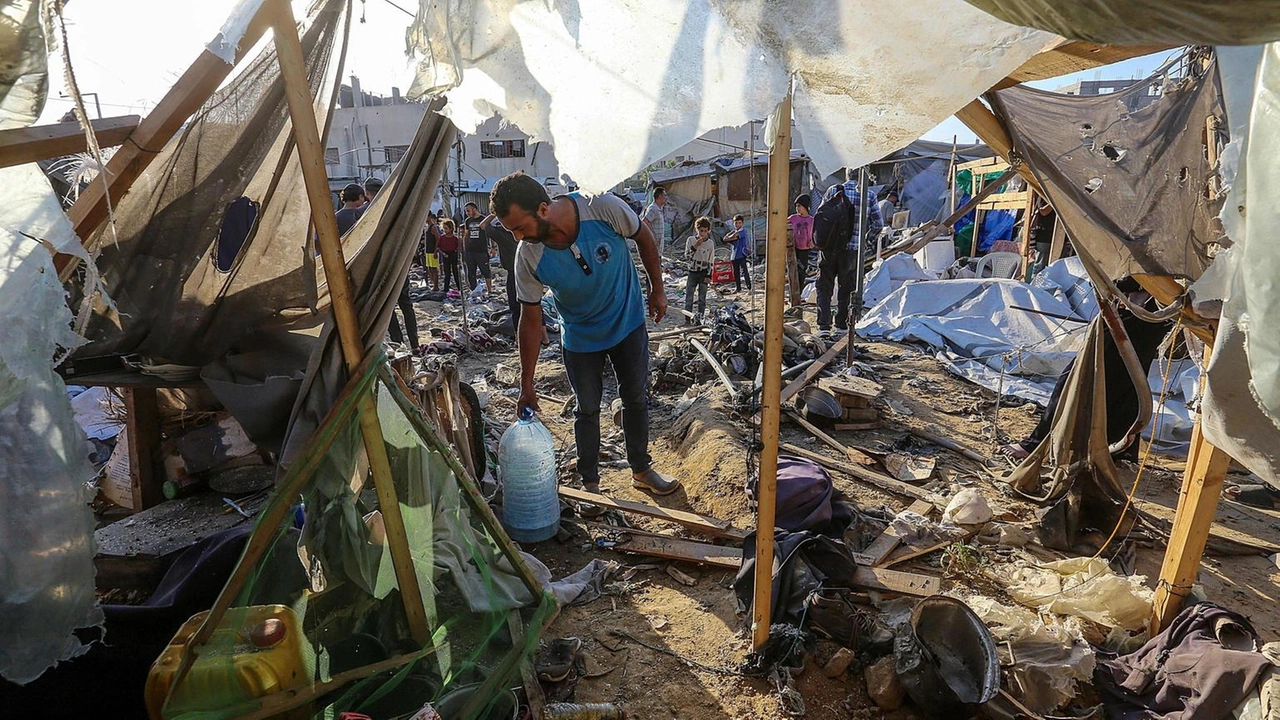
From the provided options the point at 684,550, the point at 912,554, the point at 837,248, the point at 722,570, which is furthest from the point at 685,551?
the point at 837,248

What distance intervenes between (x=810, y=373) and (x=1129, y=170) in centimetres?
406

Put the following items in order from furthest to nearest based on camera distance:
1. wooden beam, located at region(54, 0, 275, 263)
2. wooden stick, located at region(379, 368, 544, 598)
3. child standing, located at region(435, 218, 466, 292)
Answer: child standing, located at region(435, 218, 466, 292)
wooden stick, located at region(379, 368, 544, 598)
wooden beam, located at region(54, 0, 275, 263)

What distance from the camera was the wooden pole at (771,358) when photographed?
2.34 m

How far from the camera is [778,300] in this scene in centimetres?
249

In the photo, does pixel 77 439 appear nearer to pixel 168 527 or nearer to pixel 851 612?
pixel 168 527

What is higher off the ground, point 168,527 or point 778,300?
point 778,300

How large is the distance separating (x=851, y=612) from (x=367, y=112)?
127ft

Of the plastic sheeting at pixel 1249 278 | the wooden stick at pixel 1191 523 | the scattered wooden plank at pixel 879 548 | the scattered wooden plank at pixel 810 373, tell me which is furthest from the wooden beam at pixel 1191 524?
the scattered wooden plank at pixel 810 373

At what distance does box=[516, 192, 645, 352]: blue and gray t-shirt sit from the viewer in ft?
13.2

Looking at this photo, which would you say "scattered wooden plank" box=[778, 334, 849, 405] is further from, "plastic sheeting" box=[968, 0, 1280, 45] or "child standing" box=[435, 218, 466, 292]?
"child standing" box=[435, 218, 466, 292]

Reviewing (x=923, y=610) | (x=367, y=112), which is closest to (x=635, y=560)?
(x=923, y=610)

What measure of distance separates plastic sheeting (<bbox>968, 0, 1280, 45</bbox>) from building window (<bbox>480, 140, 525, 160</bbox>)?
113 feet

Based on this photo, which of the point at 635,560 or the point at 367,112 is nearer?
the point at 635,560

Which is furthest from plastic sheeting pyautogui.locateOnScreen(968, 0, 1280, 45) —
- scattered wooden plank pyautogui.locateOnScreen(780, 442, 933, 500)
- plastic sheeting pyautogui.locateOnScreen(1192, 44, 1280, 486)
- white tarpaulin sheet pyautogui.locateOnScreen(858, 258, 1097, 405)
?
white tarpaulin sheet pyautogui.locateOnScreen(858, 258, 1097, 405)
